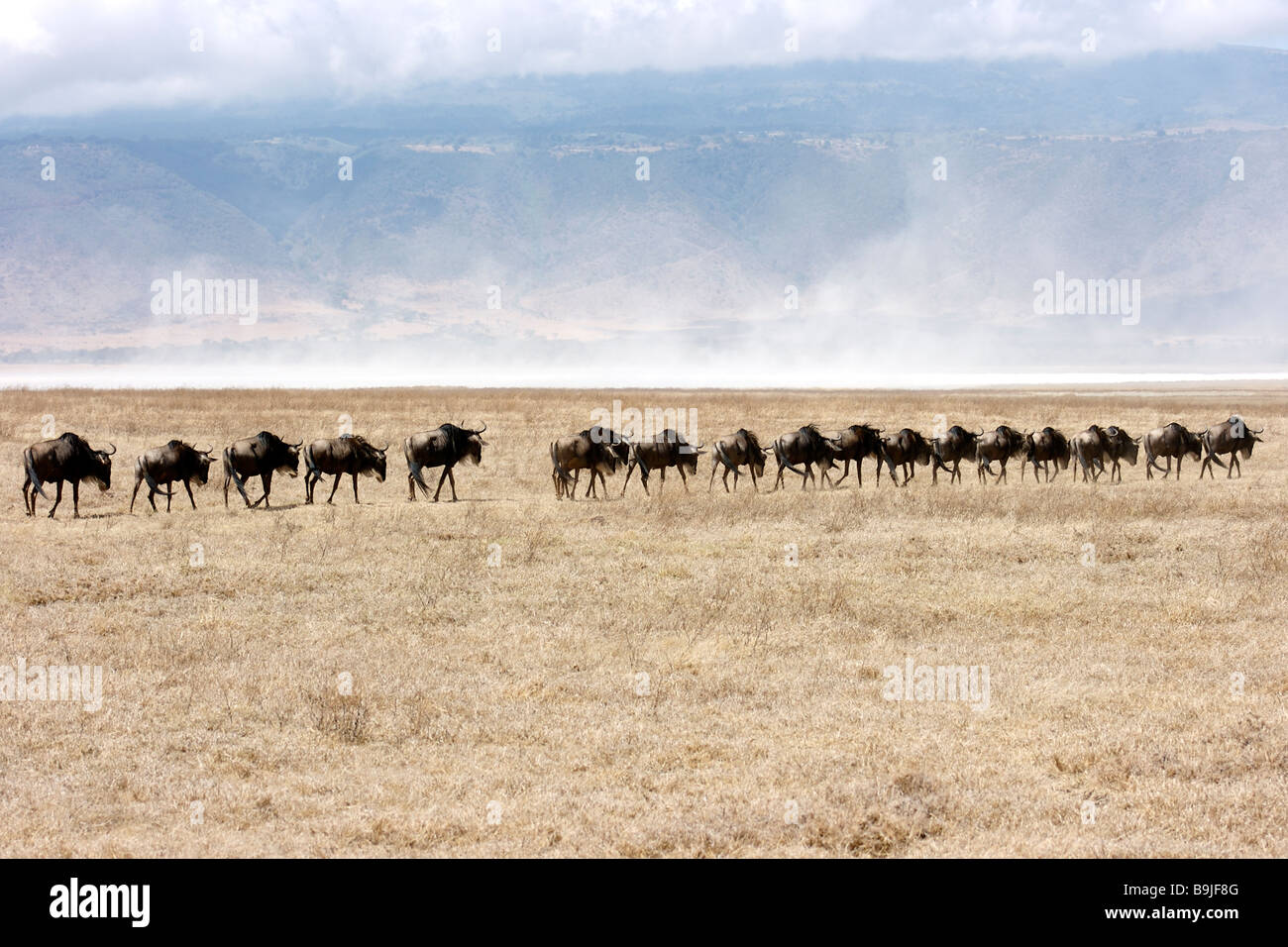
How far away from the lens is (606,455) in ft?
77.6

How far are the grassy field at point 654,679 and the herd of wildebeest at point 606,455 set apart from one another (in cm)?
95

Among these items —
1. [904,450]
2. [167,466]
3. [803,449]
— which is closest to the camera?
[167,466]

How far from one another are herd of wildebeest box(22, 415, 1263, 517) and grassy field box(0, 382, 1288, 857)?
95 centimetres

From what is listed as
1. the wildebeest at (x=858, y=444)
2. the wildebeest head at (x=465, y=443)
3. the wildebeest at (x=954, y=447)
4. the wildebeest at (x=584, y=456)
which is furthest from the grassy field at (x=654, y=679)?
the wildebeest at (x=954, y=447)

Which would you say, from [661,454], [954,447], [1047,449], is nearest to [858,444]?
[954,447]

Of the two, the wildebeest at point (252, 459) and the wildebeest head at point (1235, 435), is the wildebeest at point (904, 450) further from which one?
the wildebeest at point (252, 459)

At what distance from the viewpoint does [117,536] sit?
1783cm

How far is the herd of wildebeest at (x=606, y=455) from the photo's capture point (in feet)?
70.1

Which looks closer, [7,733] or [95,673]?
[7,733]

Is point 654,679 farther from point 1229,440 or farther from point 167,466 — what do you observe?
point 1229,440

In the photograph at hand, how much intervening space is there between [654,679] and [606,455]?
43.4 ft

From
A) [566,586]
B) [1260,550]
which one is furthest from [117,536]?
[1260,550]
